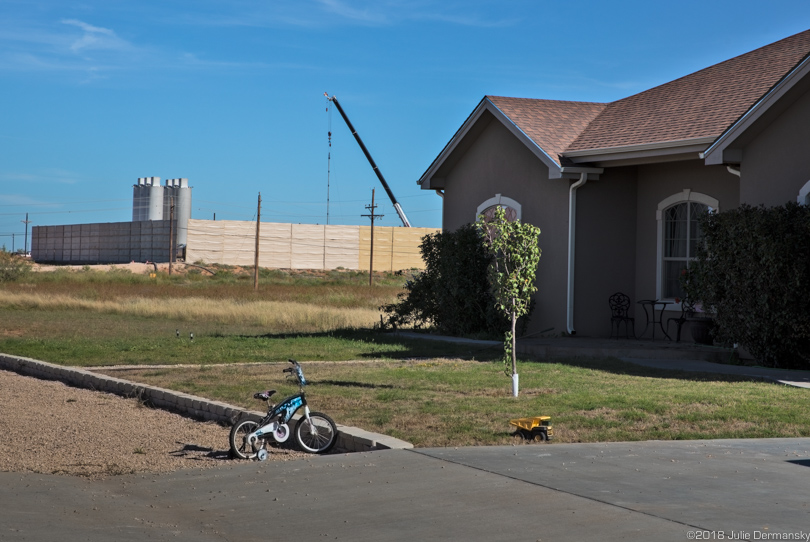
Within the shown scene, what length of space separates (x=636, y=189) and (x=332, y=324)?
9.55 meters

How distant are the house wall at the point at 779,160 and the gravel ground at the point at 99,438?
980 centimetres

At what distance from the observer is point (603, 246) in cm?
1977

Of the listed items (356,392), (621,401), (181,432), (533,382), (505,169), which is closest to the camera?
(181,432)

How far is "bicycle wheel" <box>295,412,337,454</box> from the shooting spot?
907 cm

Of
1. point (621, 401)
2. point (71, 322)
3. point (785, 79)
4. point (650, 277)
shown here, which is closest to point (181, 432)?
point (621, 401)

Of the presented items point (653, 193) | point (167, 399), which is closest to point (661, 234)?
point (653, 193)

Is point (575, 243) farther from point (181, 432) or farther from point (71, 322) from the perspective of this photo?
point (71, 322)

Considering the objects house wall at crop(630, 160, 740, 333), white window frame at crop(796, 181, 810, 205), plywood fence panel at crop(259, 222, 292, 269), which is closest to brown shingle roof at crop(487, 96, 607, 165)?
house wall at crop(630, 160, 740, 333)

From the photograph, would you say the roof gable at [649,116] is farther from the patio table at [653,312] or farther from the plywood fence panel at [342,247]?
the plywood fence panel at [342,247]

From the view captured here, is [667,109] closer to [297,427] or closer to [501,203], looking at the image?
[501,203]

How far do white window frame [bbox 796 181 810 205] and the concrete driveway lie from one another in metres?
7.16

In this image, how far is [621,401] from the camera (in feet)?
36.0

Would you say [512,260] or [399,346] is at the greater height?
[512,260]

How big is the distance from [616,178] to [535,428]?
12.0 m
